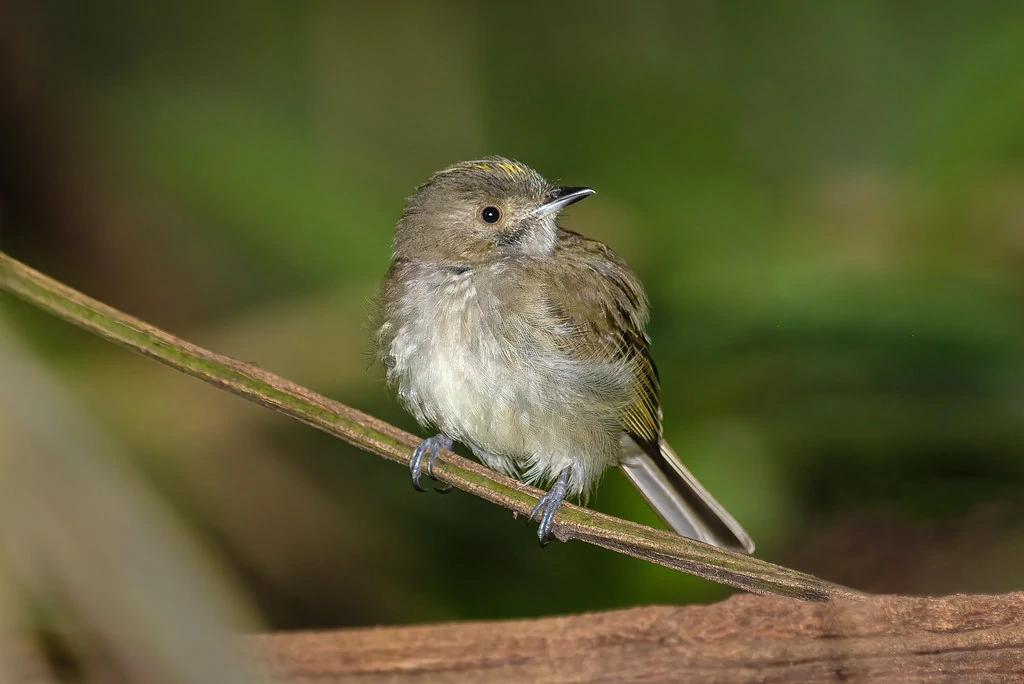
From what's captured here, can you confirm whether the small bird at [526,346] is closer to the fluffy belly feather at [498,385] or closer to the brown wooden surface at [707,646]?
the fluffy belly feather at [498,385]

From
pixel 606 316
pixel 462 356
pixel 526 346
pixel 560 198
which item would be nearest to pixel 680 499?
pixel 606 316

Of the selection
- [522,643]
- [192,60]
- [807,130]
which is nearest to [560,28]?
[807,130]

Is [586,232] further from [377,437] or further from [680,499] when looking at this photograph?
[377,437]

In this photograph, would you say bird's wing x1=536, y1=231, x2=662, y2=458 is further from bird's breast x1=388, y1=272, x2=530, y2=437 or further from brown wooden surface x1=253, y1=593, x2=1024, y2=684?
brown wooden surface x1=253, y1=593, x2=1024, y2=684

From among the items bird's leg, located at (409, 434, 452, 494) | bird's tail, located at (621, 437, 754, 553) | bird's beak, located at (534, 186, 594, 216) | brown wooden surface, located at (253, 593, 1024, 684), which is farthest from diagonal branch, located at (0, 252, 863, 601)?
bird's beak, located at (534, 186, 594, 216)

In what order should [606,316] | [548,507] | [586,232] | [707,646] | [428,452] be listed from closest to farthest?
[707,646] → [548,507] → [428,452] → [606,316] → [586,232]

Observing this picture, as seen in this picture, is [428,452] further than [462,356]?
Yes
